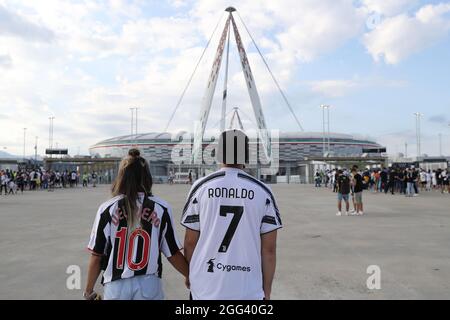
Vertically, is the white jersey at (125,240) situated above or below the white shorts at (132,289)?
above

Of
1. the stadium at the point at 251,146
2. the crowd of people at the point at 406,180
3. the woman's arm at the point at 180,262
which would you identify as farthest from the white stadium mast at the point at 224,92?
the woman's arm at the point at 180,262

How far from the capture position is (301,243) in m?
7.87

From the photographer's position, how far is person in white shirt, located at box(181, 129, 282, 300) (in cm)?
229

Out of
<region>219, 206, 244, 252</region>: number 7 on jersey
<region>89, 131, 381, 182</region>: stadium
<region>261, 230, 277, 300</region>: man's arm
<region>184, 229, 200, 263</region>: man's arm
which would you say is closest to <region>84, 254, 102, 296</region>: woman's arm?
<region>184, 229, 200, 263</region>: man's arm

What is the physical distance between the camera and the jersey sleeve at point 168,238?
8.42ft

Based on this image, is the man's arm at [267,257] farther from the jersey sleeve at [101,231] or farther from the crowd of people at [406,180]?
the crowd of people at [406,180]

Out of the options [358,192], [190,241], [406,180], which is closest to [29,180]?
[358,192]

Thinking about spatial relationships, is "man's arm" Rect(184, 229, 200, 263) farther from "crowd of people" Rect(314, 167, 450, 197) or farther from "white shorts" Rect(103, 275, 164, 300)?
"crowd of people" Rect(314, 167, 450, 197)

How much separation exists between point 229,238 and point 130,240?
67 cm

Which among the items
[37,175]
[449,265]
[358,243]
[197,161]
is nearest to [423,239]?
[358,243]

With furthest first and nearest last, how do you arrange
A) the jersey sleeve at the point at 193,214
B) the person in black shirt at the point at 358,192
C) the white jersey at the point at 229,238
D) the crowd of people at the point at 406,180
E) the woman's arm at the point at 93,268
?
the crowd of people at the point at 406,180, the person in black shirt at the point at 358,192, the woman's arm at the point at 93,268, the jersey sleeve at the point at 193,214, the white jersey at the point at 229,238

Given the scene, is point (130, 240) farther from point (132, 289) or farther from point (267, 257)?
point (267, 257)

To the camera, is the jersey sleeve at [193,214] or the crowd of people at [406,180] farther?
the crowd of people at [406,180]

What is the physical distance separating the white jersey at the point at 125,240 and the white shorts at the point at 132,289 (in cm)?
3
